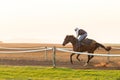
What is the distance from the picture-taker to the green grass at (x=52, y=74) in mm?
20719

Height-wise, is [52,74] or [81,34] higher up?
[81,34]

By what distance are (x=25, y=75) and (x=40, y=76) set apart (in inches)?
27.8

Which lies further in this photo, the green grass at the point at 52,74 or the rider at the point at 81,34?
the rider at the point at 81,34

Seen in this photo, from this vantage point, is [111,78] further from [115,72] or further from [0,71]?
[0,71]

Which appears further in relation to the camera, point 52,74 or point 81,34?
point 81,34

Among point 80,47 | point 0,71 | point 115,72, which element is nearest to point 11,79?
point 0,71

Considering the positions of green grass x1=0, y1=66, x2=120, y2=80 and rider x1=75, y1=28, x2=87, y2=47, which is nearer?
green grass x1=0, y1=66, x2=120, y2=80

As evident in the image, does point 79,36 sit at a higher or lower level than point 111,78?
higher

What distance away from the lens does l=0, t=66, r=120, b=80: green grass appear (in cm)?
2072

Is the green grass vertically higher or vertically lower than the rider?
lower

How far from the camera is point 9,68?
80.6 feet

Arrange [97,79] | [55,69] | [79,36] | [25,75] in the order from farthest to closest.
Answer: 1. [79,36]
2. [55,69]
3. [25,75]
4. [97,79]

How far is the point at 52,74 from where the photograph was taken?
2208 centimetres

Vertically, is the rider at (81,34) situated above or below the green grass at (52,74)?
above
